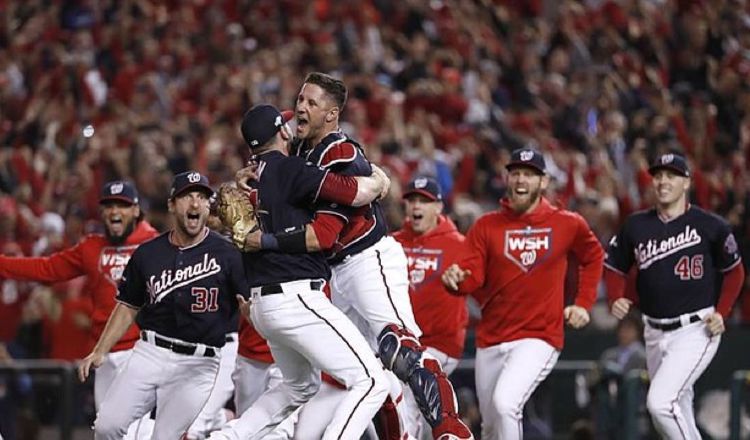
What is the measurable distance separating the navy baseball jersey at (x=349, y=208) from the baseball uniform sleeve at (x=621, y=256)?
2485 mm

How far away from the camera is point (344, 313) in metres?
10.4

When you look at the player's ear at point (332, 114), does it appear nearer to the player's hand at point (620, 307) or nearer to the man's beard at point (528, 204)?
the man's beard at point (528, 204)

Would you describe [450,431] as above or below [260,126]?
below

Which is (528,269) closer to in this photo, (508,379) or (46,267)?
(508,379)

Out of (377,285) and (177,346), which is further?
(177,346)

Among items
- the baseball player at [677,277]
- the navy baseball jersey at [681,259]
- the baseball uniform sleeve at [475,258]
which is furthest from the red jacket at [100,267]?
the navy baseball jersey at [681,259]

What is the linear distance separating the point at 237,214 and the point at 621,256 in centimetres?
359

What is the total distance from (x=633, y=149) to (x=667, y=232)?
6088mm

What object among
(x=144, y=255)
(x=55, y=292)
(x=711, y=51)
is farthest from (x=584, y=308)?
(x=711, y=51)

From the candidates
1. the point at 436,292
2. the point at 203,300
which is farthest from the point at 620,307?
the point at 203,300

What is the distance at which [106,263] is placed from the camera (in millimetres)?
12531

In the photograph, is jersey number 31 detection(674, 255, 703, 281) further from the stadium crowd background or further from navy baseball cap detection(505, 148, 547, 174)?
the stadium crowd background

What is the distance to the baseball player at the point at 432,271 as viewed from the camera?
42.0 ft

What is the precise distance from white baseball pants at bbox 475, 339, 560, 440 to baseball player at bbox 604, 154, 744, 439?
2.29ft
